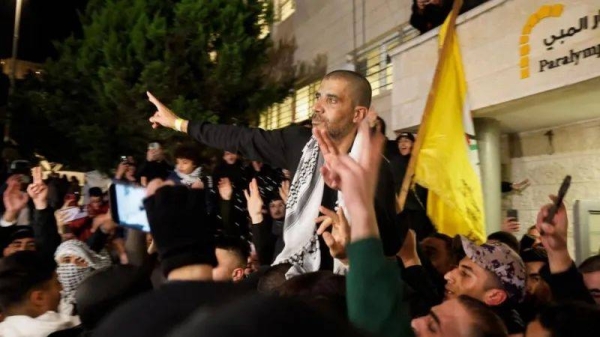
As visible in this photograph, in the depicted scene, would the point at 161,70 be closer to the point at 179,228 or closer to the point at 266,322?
the point at 179,228

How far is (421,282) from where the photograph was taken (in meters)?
3.29

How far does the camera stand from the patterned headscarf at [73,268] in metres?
3.93

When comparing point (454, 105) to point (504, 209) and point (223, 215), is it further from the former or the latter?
point (504, 209)

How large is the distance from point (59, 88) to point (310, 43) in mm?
6633

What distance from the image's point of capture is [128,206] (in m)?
3.01

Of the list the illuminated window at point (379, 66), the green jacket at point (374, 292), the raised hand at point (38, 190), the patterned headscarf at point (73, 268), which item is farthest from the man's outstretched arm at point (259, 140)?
the illuminated window at point (379, 66)

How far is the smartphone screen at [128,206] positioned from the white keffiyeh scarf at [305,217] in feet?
2.61

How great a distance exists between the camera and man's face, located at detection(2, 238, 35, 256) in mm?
5090

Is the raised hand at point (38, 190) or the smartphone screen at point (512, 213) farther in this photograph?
the smartphone screen at point (512, 213)

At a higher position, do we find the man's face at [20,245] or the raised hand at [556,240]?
the raised hand at [556,240]

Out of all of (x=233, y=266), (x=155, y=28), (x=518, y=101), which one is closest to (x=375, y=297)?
(x=233, y=266)

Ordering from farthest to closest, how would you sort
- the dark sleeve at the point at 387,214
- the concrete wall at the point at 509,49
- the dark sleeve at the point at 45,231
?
the concrete wall at the point at 509,49
the dark sleeve at the point at 45,231
the dark sleeve at the point at 387,214

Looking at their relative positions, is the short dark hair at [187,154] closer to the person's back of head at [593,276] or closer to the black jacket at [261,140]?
the black jacket at [261,140]

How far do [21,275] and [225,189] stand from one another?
11.6 feet
